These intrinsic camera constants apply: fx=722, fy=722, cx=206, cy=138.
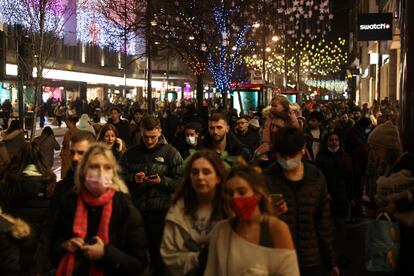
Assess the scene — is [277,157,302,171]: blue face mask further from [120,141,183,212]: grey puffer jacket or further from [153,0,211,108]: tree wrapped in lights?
[153,0,211,108]: tree wrapped in lights

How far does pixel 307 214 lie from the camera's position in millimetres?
5242

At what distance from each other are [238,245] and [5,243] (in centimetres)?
164

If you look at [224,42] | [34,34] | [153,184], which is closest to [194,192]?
[153,184]

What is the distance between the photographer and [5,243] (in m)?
4.57

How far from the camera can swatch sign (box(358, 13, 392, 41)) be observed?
2522cm

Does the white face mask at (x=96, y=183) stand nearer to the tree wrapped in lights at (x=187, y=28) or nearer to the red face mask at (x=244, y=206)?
the red face mask at (x=244, y=206)

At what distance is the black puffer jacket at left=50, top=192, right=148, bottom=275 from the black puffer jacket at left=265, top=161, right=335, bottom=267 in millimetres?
1166

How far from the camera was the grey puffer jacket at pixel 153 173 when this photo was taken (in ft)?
24.5

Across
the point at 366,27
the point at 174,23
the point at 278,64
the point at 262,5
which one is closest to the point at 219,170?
the point at 366,27

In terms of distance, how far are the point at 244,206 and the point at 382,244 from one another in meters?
2.54

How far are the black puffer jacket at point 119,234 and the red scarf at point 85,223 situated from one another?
0.12ft

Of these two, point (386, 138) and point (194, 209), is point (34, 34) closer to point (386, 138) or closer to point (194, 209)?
point (386, 138)

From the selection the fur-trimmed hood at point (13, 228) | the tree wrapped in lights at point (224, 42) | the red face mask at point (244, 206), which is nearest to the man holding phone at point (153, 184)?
the fur-trimmed hood at point (13, 228)

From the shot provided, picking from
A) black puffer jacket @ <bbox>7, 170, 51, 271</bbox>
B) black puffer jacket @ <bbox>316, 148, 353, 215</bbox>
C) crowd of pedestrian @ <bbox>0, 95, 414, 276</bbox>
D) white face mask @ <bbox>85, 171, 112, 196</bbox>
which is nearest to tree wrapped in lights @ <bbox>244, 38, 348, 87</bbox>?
black puffer jacket @ <bbox>316, 148, 353, 215</bbox>
